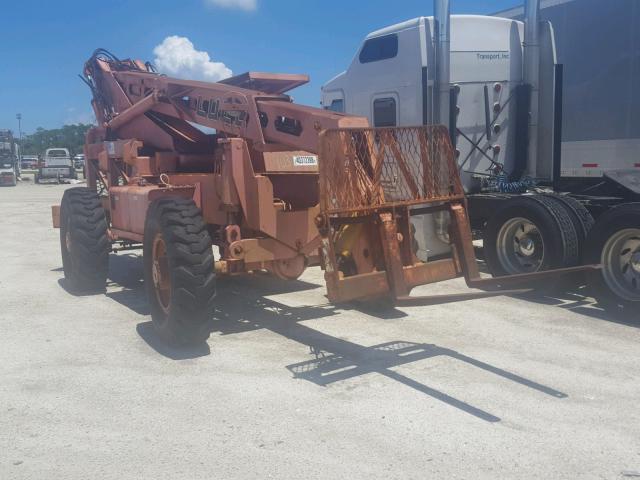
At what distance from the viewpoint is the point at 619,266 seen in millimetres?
7309

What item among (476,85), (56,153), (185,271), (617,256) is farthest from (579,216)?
(56,153)

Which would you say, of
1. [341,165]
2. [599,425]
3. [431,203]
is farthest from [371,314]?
[599,425]

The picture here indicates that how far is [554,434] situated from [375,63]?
698cm

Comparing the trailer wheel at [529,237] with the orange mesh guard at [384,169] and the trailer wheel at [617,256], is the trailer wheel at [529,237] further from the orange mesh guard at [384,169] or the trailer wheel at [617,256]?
the orange mesh guard at [384,169]

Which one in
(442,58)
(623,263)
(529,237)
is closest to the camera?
(623,263)

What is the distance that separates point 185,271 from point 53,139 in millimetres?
123931

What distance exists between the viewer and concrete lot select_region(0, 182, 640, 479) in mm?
3930

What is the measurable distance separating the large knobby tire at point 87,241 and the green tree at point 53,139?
101m

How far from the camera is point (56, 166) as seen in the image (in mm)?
43594

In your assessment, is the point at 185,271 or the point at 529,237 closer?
the point at 185,271

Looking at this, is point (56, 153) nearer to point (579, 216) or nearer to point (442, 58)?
point (442, 58)

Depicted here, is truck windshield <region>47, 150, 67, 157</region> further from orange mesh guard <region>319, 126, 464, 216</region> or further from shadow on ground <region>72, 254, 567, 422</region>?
orange mesh guard <region>319, 126, 464, 216</region>

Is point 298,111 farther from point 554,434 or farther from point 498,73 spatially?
point 498,73

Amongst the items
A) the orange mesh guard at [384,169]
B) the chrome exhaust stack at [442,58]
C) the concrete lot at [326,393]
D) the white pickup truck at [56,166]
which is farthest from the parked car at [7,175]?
the orange mesh guard at [384,169]
